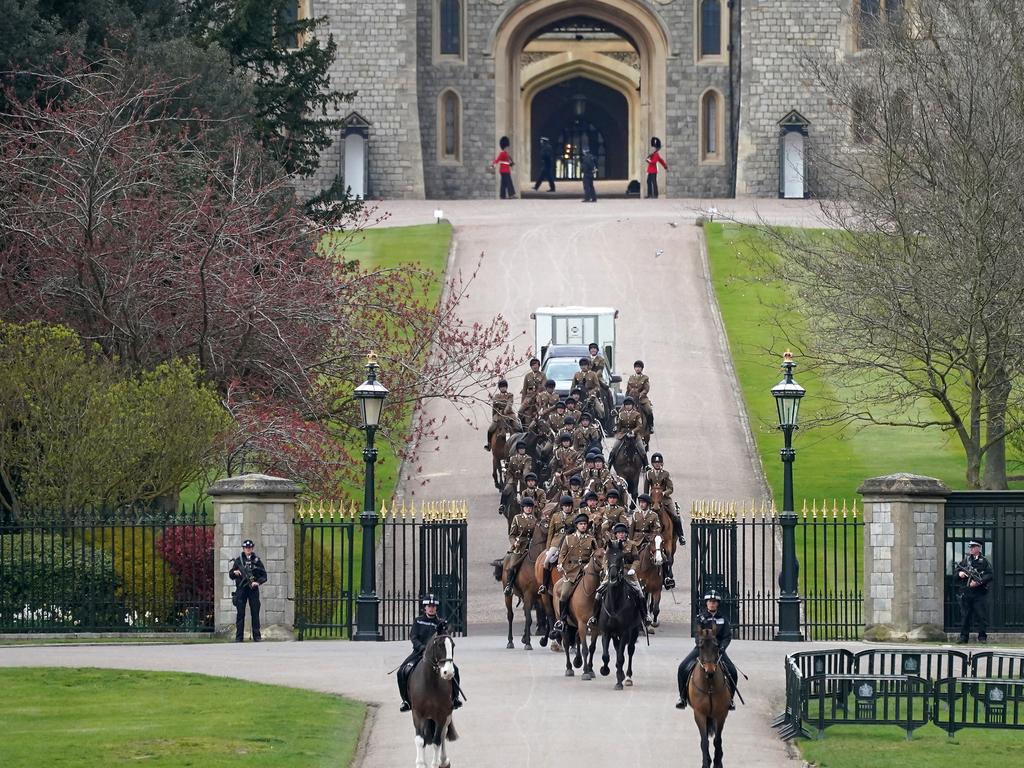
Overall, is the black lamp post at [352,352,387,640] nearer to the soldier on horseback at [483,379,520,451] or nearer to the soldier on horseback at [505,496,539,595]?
the soldier on horseback at [505,496,539,595]

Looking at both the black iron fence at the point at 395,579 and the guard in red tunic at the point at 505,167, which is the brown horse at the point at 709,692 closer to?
the black iron fence at the point at 395,579

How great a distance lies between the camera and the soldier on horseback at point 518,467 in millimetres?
29891

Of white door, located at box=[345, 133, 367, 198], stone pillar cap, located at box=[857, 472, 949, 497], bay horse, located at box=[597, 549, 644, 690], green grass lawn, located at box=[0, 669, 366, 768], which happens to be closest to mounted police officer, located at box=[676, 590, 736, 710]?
green grass lawn, located at box=[0, 669, 366, 768]

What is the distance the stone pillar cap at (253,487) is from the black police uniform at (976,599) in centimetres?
835

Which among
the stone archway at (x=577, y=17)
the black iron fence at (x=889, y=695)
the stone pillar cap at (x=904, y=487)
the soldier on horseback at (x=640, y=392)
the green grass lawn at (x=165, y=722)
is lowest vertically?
the green grass lawn at (x=165, y=722)

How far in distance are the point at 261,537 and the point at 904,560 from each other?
26.4 ft

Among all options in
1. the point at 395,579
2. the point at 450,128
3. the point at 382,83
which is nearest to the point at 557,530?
the point at 395,579

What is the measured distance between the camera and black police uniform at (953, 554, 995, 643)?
25422mm

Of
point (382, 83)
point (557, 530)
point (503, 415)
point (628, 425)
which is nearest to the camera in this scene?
point (557, 530)

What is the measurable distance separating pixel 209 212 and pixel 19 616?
9.60m

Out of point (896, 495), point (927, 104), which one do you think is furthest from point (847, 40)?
point (896, 495)

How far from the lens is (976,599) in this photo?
25.6 meters

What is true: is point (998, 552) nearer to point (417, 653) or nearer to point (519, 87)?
point (417, 653)

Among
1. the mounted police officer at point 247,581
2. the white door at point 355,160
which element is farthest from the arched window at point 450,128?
the mounted police officer at point 247,581
